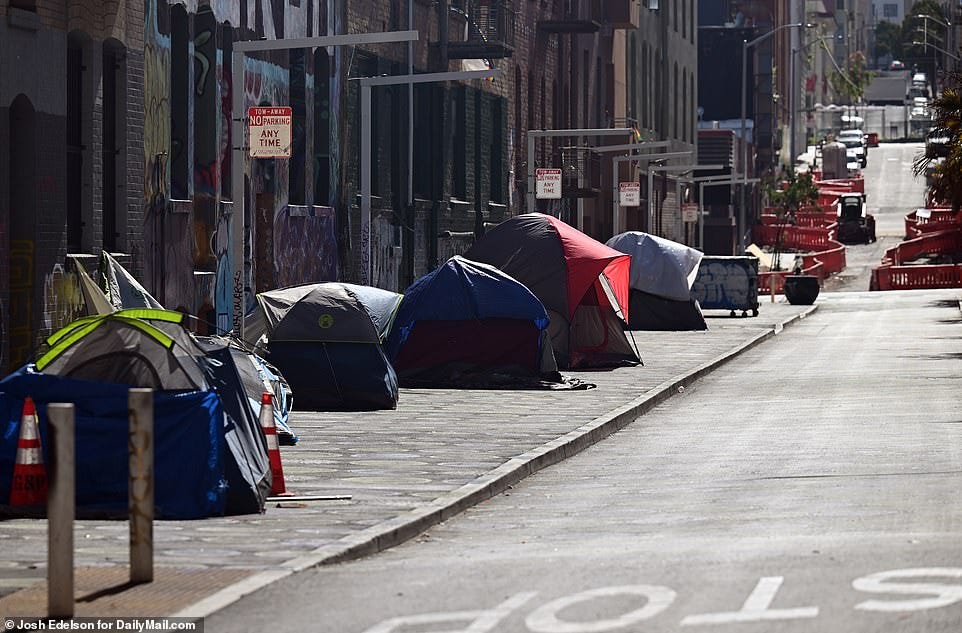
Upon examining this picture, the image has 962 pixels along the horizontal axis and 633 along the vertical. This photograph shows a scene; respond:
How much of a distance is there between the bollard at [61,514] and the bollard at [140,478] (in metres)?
0.65

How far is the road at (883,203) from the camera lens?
84369 mm

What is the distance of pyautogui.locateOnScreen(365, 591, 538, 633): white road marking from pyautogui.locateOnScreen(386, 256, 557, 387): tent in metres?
17.1

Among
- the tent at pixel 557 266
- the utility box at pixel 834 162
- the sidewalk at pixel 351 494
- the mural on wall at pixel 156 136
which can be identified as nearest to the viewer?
the sidewalk at pixel 351 494

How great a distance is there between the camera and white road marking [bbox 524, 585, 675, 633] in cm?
880

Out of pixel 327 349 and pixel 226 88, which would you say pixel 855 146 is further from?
pixel 327 349

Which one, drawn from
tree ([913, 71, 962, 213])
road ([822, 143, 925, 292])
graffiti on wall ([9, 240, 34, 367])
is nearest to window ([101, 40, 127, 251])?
graffiti on wall ([9, 240, 34, 367])

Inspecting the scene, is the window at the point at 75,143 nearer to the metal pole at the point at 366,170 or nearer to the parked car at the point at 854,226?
the metal pole at the point at 366,170

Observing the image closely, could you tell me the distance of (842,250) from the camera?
88.3 meters

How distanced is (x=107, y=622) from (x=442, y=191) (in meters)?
29.8

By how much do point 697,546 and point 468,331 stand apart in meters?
15.3

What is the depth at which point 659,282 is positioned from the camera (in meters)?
43.2

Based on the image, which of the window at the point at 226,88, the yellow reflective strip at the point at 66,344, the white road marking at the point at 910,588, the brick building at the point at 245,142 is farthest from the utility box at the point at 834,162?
the white road marking at the point at 910,588

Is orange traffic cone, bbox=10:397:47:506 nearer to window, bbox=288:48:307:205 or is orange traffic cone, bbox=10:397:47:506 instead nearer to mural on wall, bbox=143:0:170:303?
mural on wall, bbox=143:0:170:303

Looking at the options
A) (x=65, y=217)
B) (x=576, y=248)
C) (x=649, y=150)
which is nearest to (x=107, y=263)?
(x=65, y=217)
